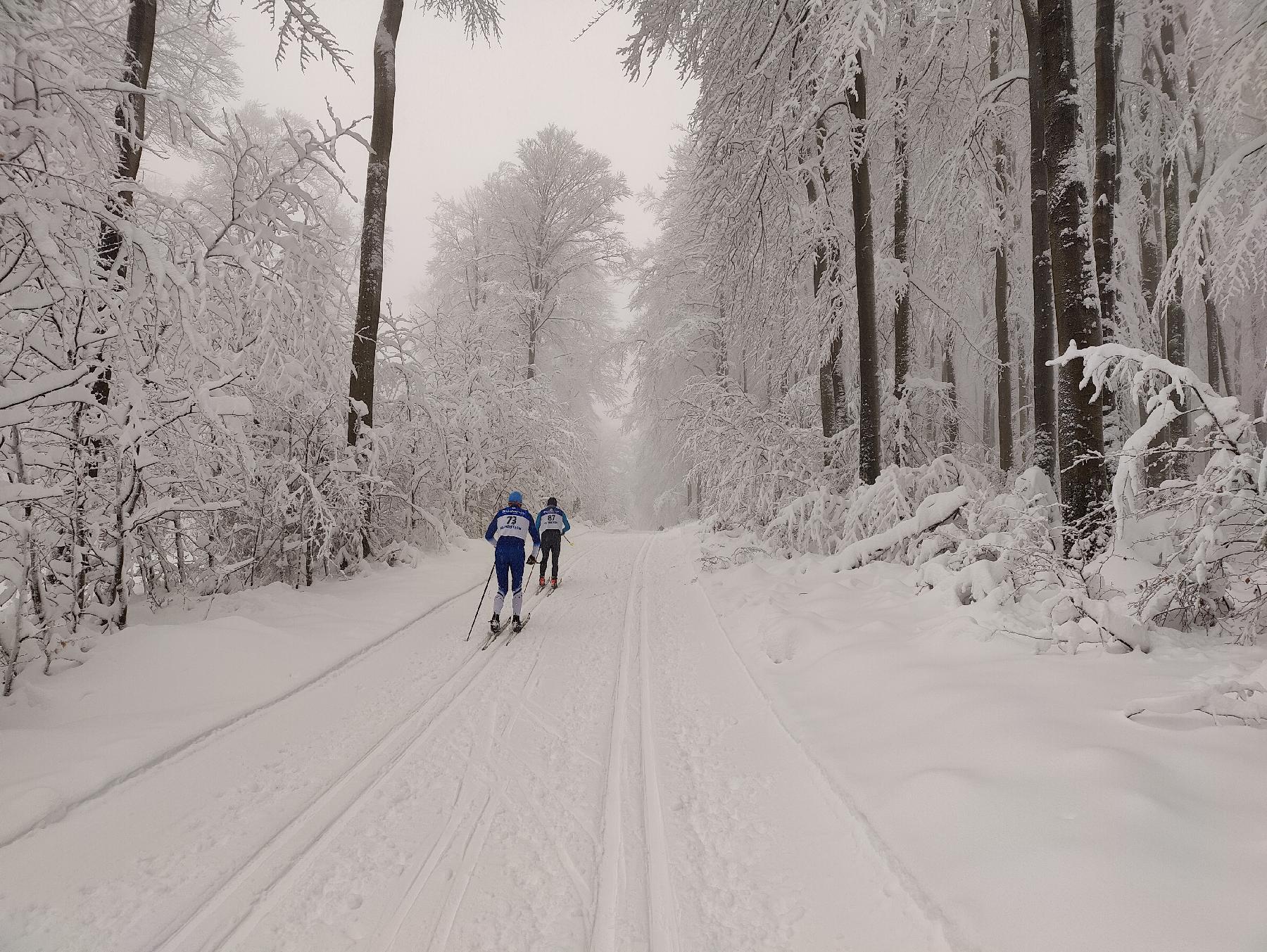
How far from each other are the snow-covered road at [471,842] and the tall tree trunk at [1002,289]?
10050 mm

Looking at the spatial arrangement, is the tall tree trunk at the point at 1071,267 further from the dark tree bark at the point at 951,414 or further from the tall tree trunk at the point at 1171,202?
the tall tree trunk at the point at 1171,202

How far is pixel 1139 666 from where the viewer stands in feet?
11.5

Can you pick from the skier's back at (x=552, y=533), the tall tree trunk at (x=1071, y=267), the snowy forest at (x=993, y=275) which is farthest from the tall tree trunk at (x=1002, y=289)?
the skier's back at (x=552, y=533)

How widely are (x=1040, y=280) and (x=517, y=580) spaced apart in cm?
760

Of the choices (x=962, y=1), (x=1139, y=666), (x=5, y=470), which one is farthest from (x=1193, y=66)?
(x=5, y=470)

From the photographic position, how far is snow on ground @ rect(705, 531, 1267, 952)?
79.9 inches

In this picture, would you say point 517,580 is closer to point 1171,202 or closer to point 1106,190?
point 1106,190

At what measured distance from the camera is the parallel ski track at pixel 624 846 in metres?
2.32

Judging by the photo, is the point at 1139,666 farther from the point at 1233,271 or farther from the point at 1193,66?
the point at 1193,66

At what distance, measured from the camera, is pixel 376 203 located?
9.06 metres

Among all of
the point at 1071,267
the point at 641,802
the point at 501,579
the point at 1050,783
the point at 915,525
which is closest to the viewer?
the point at 1050,783

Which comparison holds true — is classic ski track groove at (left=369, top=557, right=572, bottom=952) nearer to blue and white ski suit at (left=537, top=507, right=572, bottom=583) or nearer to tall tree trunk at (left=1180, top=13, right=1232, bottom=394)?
blue and white ski suit at (left=537, top=507, right=572, bottom=583)

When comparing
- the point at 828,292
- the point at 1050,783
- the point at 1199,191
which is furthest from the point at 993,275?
the point at 1050,783

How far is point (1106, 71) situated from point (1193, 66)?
836 centimetres
